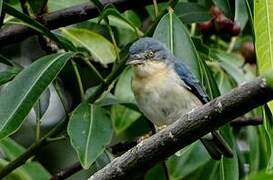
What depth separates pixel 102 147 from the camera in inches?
146

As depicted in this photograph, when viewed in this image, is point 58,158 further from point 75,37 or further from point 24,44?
point 75,37

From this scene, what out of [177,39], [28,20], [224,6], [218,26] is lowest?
[218,26]

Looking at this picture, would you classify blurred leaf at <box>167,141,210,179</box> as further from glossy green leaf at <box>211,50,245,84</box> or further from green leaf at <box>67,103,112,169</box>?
green leaf at <box>67,103,112,169</box>

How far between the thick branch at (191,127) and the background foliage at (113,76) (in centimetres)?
33

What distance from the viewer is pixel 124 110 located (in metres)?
5.10

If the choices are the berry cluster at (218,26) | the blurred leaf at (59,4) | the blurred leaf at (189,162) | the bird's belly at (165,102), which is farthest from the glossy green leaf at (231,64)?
the blurred leaf at (59,4)

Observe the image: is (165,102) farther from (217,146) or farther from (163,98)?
(217,146)

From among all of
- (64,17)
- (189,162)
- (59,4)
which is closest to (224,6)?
(64,17)

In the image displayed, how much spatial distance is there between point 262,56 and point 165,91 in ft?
4.70

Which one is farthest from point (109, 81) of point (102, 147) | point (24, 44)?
point (24, 44)

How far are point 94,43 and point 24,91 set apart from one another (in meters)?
1.35

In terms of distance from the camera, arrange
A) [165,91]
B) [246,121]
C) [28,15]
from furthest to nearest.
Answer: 1. [246,121]
2. [165,91]
3. [28,15]

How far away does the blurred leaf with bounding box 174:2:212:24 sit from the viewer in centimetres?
435

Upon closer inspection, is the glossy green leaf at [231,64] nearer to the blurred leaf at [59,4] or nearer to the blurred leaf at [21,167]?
the blurred leaf at [59,4]
